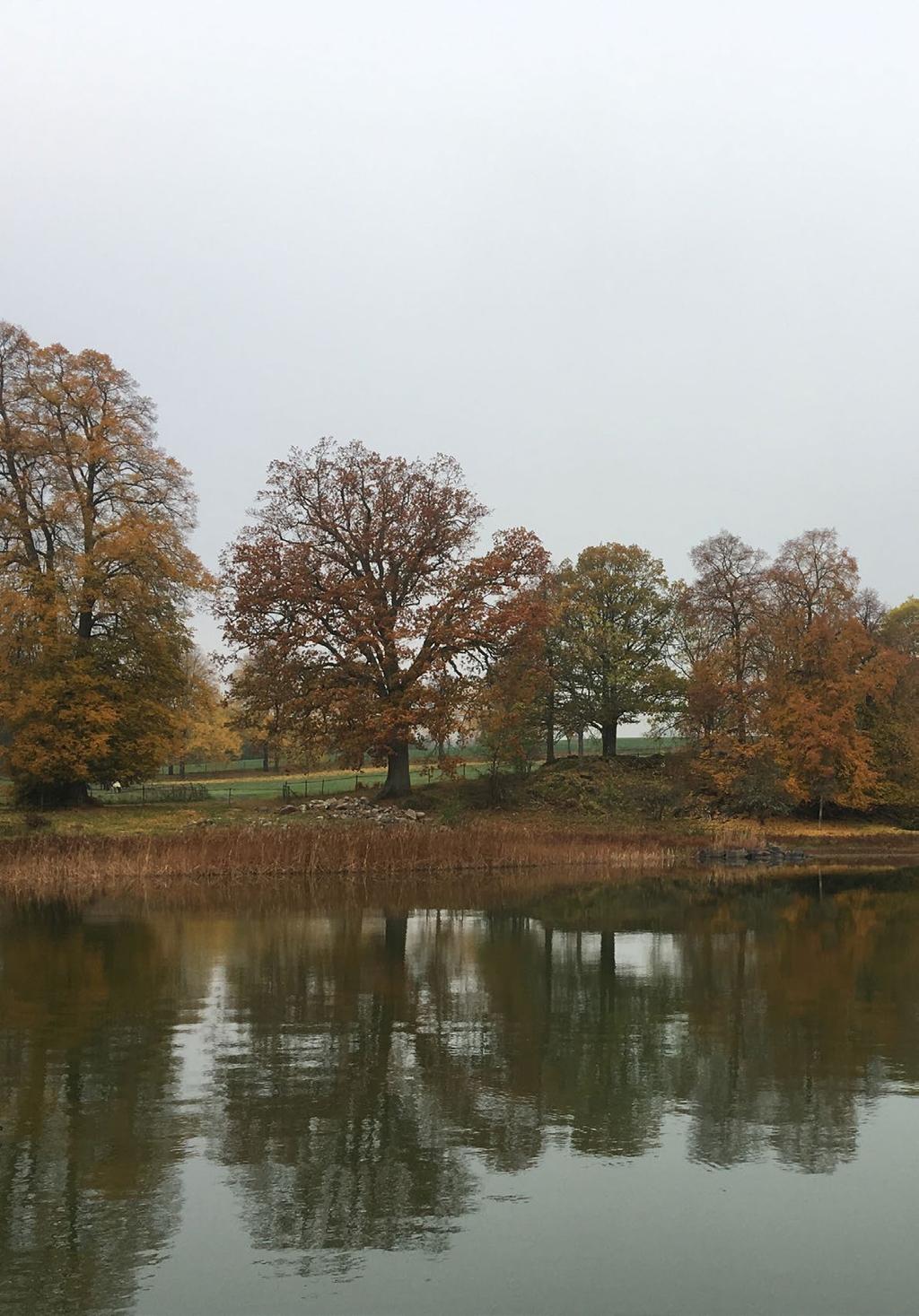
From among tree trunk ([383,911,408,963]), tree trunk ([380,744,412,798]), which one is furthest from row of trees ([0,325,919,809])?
tree trunk ([383,911,408,963])

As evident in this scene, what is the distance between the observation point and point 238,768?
97188 millimetres

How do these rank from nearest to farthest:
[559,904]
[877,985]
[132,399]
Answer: [877,985], [559,904], [132,399]

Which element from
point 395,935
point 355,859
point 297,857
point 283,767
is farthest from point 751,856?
point 283,767

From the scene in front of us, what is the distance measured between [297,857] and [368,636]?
50.4 feet

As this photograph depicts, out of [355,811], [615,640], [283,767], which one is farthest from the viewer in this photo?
[283,767]

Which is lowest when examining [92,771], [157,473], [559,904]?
[559,904]

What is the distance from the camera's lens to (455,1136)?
33.0 ft

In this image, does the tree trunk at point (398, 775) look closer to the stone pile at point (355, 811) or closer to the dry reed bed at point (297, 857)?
the stone pile at point (355, 811)

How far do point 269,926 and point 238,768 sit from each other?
245 ft

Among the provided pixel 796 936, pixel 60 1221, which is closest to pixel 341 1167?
pixel 60 1221

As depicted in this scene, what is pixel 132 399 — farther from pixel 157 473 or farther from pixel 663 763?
pixel 663 763

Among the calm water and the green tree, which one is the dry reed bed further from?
the green tree

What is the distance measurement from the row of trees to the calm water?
25.2 metres

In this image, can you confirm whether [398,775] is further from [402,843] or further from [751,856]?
[751,856]
